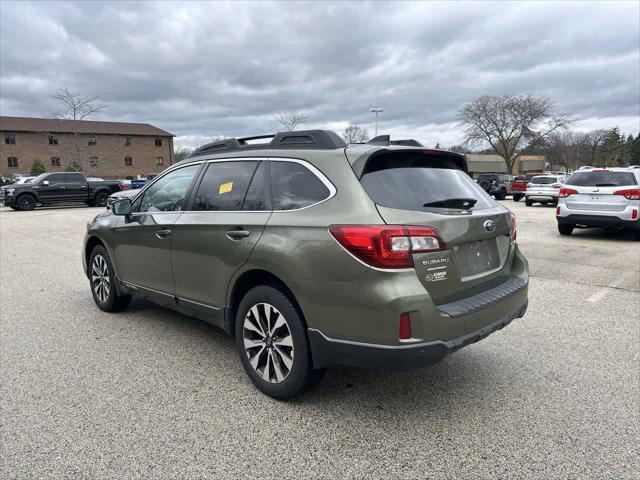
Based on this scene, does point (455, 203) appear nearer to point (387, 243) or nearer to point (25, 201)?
point (387, 243)

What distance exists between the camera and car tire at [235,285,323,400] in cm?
294

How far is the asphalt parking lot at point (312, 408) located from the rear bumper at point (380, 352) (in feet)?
1.47

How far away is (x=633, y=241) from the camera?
10.6 meters

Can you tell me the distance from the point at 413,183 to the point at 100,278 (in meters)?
3.94

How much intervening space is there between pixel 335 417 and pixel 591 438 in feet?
4.94

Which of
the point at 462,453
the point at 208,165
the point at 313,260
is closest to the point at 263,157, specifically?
the point at 208,165

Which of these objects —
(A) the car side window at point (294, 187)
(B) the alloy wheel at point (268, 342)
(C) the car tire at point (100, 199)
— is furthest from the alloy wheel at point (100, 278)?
(C) the car tire at point (100, 199)

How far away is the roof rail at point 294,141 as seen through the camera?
125 inches

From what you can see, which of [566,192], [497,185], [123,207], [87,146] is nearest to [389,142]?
[123,207]

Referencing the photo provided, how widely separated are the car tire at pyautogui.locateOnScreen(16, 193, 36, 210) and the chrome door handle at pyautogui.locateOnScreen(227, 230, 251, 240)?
75.3ft

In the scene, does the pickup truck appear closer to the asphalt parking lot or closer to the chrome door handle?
the asphalt parking lot

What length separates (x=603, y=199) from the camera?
1022cm

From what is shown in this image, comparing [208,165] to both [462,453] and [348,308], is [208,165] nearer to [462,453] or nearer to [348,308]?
[348,308]

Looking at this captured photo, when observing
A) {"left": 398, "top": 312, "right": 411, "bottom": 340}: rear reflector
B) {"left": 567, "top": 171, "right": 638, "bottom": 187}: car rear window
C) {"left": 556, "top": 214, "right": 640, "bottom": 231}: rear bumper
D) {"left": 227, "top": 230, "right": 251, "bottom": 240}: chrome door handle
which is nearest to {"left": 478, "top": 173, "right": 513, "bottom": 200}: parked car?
{"left": 567, "top": 171, "right": 638, "bottom": 187}: car rear window
